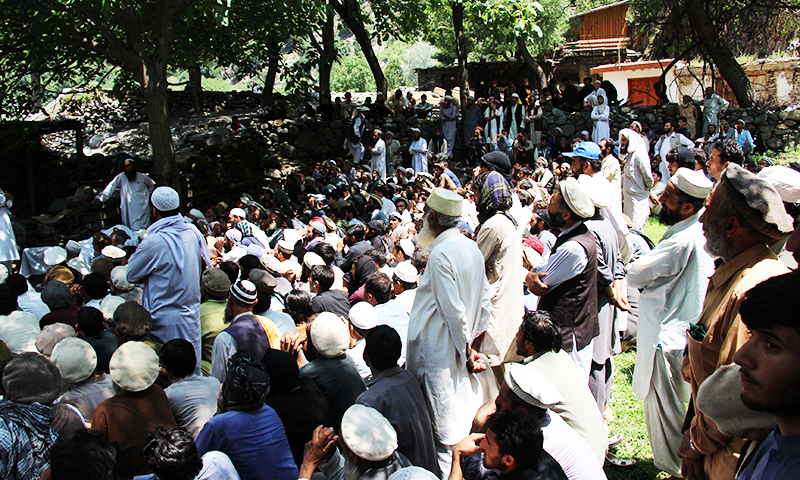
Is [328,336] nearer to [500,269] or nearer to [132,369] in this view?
[132,369]

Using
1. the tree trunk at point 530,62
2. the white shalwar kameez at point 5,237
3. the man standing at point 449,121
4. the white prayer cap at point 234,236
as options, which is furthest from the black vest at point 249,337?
the tree trunk at point 530,62

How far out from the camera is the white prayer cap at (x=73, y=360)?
11.2ft

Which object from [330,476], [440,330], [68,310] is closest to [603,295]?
[440,330]

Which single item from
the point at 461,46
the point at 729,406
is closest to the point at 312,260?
the point at 729,406

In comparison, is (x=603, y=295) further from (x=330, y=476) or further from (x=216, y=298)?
(x=216, y=298)

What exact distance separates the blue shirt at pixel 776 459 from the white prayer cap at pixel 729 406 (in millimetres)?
82

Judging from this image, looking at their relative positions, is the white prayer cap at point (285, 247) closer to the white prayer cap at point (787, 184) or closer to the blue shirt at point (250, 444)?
the blue shirt at point (250, 444)

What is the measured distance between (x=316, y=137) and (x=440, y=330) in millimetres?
13940

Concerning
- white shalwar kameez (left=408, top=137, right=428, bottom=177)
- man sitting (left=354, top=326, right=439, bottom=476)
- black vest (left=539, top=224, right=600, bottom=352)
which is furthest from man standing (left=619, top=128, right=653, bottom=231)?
white shalwar kameez (left=408, top=137, right=428, bottom=177)

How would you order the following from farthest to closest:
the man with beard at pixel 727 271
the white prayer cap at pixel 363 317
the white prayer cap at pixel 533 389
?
the white prayer cap at pixel 363 317, the white prayer cap at pixel 533 389, the man with beard at pixel 727 271

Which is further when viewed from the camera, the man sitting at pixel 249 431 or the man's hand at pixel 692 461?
the man sitting at pixel 249 431

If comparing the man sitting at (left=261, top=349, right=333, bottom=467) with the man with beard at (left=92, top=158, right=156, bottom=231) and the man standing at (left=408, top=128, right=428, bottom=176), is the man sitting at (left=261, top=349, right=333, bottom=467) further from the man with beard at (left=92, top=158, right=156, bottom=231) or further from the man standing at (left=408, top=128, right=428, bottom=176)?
the man standing at (left=408, top=128, right=428, bottom=176)

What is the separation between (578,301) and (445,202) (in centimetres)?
102

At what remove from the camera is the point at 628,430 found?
4133 millimetres
